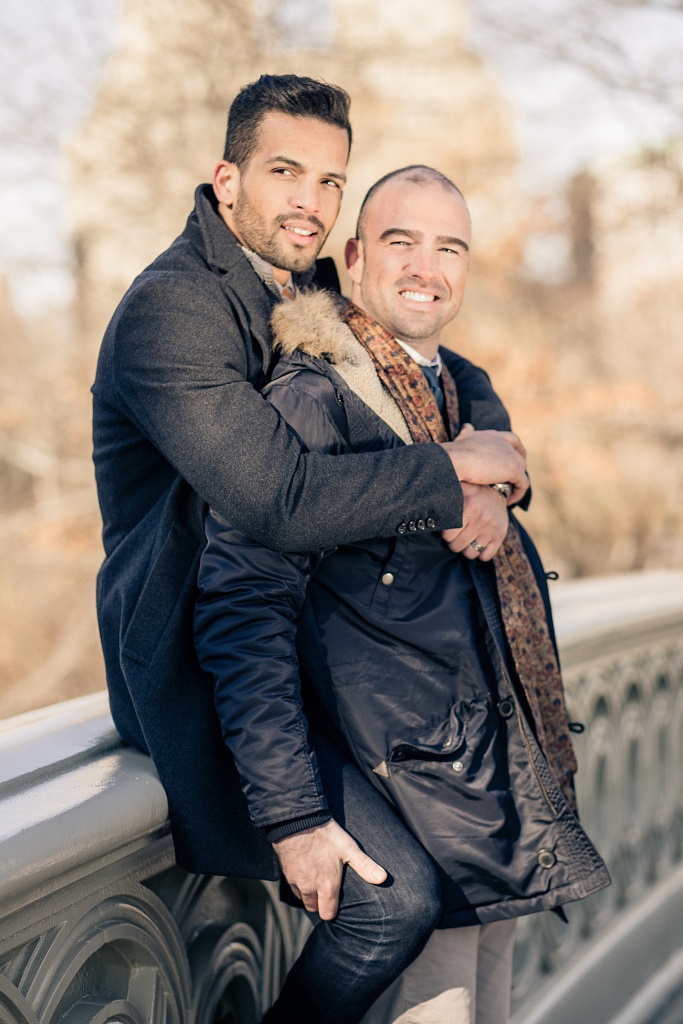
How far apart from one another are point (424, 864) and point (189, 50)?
11.8 meters

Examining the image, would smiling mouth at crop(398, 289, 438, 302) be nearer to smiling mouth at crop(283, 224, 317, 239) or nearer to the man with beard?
the man with beard

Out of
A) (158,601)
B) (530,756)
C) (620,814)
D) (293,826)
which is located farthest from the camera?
(620,814)

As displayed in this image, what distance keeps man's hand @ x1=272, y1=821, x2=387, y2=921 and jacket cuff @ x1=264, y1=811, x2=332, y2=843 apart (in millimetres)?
11

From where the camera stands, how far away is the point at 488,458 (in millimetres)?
2020

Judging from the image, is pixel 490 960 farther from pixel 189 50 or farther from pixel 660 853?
pixel 189 50

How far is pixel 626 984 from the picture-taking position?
3373 mm

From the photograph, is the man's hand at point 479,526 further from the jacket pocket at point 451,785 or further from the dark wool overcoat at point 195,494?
the jacket pocket at point 451,785

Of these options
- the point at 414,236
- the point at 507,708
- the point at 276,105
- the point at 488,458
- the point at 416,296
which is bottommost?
the point at 507,708

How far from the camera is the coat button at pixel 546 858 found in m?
1.92

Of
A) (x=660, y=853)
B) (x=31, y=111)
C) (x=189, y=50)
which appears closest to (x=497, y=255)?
(x=189, y=50)

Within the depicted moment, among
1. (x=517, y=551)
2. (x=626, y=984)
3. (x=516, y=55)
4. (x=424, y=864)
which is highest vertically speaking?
(x=516, y=55)

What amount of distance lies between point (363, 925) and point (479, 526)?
28.0 inches

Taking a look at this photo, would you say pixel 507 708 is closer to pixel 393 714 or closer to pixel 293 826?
pixel 393 714

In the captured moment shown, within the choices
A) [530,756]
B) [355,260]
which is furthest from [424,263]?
[530,756]
